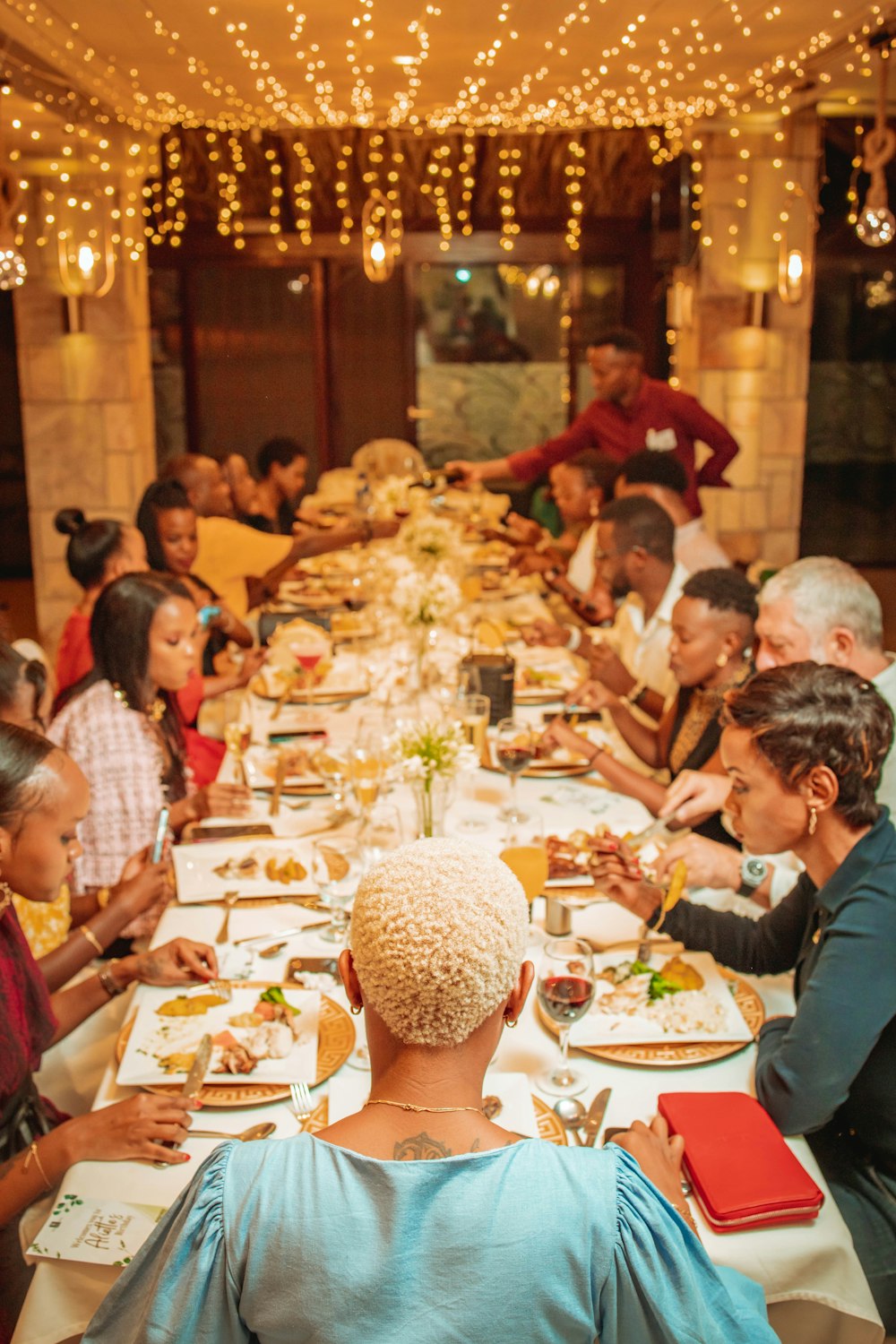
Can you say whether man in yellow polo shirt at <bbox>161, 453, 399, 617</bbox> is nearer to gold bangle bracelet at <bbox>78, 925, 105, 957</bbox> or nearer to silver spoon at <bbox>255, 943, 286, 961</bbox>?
gold bangle bracelet at <bbox>78, 925, 105, 957</bbox>

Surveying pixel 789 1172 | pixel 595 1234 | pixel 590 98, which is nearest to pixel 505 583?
pixel 590 98

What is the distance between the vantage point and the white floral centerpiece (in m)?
2.39

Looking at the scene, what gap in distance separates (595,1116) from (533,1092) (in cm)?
10

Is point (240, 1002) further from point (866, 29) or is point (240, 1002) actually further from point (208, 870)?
point (866, 29)

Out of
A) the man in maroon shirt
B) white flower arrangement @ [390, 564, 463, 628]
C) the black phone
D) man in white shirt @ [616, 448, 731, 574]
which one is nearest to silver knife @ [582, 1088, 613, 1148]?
the black phone

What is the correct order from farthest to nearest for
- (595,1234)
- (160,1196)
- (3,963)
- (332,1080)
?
(3,963)
(332,1080)
(160,1196)
(595,1234)

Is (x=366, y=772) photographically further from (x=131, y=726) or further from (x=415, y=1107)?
(x=415, y=1107)

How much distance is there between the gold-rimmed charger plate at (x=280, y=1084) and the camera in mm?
1729

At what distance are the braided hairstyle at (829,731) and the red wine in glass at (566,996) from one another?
439 millimetres

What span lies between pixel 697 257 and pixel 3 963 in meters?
6.77

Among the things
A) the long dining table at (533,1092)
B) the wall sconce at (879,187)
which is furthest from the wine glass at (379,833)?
the wall sconce at (879,187)

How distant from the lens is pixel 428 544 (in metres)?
4.41

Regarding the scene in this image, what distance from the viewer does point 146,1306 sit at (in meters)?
1.13

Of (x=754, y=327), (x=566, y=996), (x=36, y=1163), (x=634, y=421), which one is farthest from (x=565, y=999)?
(x=754, y=327)
